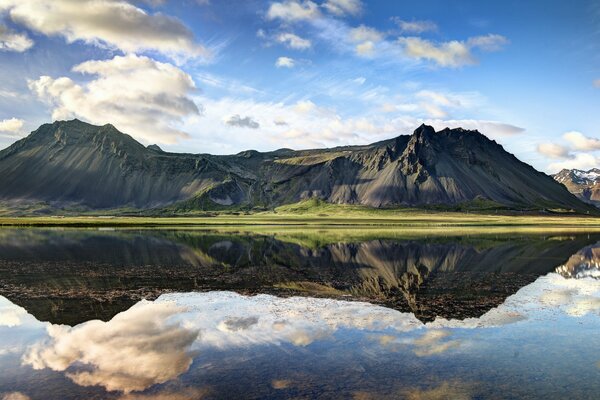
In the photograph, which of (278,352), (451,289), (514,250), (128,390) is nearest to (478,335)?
(278,352)

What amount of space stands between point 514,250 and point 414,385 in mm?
66790

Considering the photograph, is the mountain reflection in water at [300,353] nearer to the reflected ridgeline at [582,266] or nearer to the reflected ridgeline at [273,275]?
the reflected ridgeline at [273,275]

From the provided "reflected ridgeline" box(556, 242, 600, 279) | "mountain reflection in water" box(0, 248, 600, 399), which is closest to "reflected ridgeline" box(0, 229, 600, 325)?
"reflected ridgeline" box(556, 242, 600, 279)

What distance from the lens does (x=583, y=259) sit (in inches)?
2594

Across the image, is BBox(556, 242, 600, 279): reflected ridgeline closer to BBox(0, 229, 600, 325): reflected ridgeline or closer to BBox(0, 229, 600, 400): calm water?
BBox(0, 229, 600, 400): calm water

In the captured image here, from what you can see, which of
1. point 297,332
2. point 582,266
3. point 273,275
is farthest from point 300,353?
point 582,266

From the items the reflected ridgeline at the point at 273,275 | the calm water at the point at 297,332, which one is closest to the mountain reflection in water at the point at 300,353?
the calm water at the point at 297,332

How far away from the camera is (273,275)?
4834 centimetres

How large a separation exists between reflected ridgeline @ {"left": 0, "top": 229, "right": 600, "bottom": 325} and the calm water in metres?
0.30

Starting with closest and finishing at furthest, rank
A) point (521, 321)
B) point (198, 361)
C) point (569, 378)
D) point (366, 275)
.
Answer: point (569, 378), point (198, 361), point (521, 321), point (366, 275)

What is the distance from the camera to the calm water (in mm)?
17531

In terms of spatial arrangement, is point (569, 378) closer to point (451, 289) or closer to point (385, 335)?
point (385, 335)

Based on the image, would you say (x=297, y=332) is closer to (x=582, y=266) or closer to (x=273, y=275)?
(x=273, y=275)

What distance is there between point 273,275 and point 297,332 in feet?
75.3
